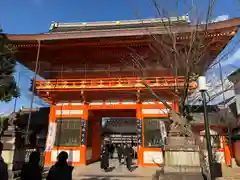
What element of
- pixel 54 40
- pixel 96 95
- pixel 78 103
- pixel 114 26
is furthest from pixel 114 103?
pixel 114 26

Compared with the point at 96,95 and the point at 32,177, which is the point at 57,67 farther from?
the point at 32,177

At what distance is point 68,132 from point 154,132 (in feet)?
19.0

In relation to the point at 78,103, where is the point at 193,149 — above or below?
below

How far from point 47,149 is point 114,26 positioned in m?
12.4

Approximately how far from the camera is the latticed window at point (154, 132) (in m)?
14.0

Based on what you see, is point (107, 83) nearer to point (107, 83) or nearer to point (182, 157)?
point (107, 83)

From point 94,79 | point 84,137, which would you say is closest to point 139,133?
point 84,137

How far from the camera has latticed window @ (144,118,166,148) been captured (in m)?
14.0

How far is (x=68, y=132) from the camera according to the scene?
581 inches

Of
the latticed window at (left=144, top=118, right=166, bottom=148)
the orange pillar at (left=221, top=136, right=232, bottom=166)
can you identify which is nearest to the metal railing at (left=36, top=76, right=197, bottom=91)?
the latticed window at (left=144, top=118, right=166, bottom=148)

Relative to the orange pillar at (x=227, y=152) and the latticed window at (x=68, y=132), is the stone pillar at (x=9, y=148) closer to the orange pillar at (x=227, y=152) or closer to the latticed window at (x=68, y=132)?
the latticed window at (x=68, y=132)

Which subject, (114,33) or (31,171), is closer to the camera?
(31,171)

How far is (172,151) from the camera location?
23.9 ft

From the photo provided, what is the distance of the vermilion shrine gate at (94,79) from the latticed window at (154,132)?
8cm
